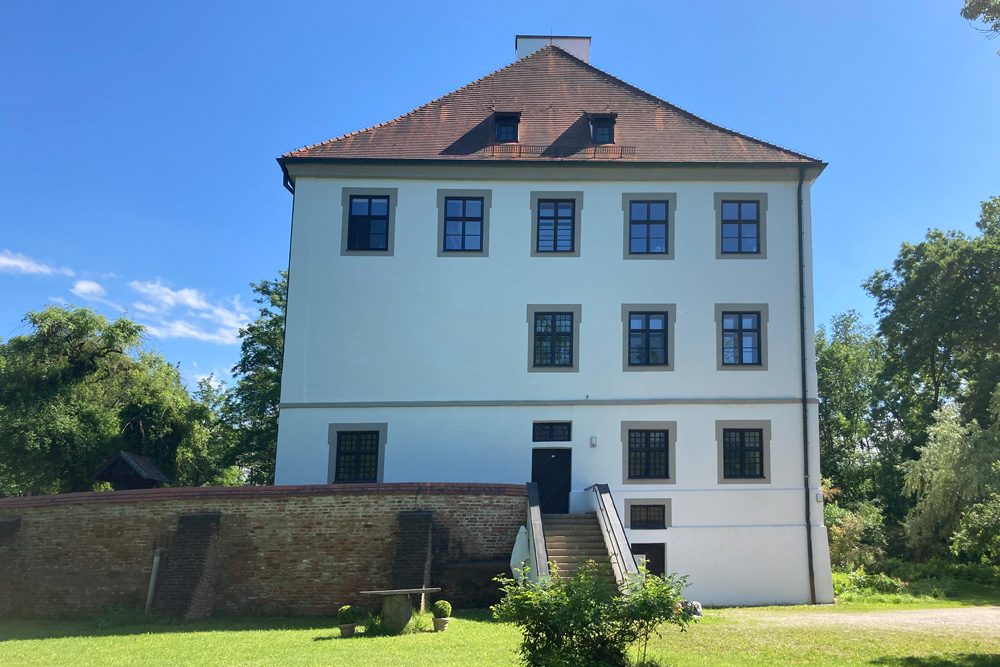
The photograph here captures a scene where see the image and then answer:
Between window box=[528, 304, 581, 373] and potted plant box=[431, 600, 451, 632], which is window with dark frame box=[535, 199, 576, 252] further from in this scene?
potted plant box=[431, 600, 451, 632]

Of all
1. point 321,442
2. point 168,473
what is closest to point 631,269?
point 321,442

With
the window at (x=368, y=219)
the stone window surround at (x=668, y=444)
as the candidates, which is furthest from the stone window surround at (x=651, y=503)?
the window at (x=368, y=219)

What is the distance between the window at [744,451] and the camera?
62.9 ft

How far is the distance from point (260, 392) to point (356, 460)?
13725 millimetres

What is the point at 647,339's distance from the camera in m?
19.9

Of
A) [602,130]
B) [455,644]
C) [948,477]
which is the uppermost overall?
[602,130]

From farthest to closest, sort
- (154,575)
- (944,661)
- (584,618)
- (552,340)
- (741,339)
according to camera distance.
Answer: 1. (741,339)
2. (552,340)
3. (154,575)
4. (944,661)
5. (584,618)

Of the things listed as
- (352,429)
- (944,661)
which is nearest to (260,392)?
(352,429)

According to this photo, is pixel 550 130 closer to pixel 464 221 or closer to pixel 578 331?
pixel 464 221

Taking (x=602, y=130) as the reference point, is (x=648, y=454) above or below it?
below

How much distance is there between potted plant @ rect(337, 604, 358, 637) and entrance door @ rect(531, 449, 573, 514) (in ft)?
21.0

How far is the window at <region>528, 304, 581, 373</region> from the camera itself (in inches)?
776

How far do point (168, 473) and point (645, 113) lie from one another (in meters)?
20.8

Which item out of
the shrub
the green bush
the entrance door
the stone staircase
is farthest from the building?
the green bush
